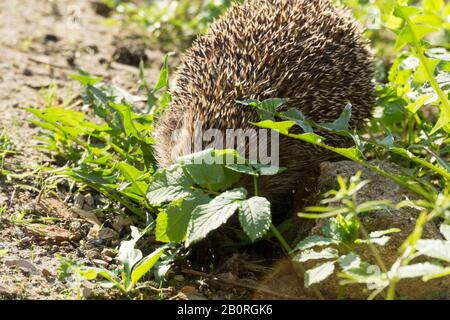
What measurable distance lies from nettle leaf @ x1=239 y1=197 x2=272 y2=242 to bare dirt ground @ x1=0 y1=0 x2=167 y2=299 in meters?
1.09

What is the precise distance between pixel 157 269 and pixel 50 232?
849mm

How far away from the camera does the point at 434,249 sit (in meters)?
3.25

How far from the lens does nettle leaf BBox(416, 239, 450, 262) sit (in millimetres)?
3223

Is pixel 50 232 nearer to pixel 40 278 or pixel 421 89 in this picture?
pixel 40 278

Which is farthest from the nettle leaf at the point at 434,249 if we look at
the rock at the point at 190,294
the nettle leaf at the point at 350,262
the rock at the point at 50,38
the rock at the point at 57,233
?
the rock at the point at 50,38

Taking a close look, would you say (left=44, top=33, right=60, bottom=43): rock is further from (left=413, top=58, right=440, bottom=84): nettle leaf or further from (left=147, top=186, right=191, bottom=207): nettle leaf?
(left=413, top=58, right=440, bottom=84): nettle leaf

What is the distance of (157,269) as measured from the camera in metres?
4.08

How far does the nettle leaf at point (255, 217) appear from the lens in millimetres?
3553

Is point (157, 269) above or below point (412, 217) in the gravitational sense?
below

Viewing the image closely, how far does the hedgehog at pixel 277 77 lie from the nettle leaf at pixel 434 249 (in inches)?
56.4

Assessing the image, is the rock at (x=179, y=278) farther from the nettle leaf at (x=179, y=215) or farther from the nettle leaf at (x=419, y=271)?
the nettle leaf at (x=419, y=271)

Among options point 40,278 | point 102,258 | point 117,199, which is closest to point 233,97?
point 117,199
